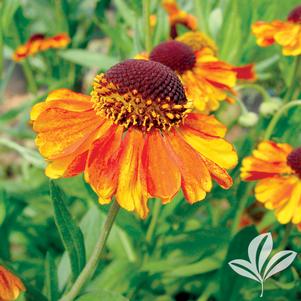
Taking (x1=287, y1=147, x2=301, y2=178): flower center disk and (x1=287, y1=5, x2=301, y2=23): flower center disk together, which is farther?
(x1=287, y1=5, x2=301, y2=23): flower center disk

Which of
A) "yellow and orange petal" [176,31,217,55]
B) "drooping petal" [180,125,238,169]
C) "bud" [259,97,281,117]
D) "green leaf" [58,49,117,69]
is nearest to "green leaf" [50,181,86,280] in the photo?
"drooping petal" [180,125,238,169]

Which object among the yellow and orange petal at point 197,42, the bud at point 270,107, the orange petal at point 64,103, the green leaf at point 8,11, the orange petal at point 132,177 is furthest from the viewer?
the green leaf at point 8,11

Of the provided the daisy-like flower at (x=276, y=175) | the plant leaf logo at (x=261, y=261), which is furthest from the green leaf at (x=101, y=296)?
the daisy-like flower at (x=276, y=175)

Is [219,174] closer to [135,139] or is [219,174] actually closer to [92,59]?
[135,139]

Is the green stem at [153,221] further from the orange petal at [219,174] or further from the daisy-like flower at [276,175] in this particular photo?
the orange petal at [219,174]

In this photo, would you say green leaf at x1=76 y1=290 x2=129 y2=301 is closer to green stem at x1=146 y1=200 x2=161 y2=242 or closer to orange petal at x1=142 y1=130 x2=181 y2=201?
orange petal at x1=142 y1=130 x2=181 y2=201
